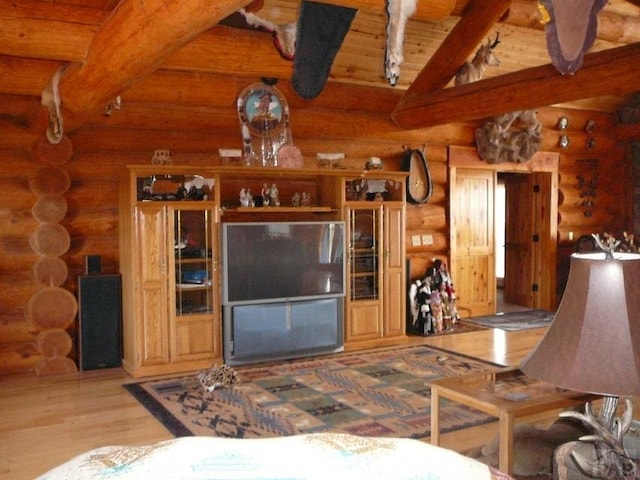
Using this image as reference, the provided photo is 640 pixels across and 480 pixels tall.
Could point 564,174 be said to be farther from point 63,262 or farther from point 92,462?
point 92,462

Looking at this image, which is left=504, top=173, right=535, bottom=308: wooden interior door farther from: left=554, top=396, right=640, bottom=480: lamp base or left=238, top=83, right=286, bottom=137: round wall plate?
left=554, top=396, right=640, bottom=480: lamp base

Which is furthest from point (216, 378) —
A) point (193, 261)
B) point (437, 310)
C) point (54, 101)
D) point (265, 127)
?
point (437, 310)

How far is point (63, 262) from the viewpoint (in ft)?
18.7

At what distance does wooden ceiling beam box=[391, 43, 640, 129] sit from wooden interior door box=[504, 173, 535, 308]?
2.82 m

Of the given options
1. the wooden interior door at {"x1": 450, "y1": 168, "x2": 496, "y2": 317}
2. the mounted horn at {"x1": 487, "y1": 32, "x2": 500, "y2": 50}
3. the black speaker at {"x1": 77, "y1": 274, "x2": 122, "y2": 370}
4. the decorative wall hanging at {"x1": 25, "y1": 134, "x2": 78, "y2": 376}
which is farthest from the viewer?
the wooden interior door at {"x1": 450, "y1": 168, "x2": 496, "y2": 317}

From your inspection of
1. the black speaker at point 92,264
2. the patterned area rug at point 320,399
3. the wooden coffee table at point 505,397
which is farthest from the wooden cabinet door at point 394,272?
the wooden coffee table at point 505,397

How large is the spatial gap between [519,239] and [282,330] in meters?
4.66

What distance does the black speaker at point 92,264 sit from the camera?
19.3ft

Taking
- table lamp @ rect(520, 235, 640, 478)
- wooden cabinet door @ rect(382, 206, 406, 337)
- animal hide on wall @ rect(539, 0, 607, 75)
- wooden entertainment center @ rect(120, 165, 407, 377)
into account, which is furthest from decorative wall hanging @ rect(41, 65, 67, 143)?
table lamp @ rect(520, 235, 640, 478)

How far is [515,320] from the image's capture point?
8.08 metres

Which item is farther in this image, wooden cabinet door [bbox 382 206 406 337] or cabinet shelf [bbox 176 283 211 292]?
wooden cabinet door [bbox 382 206 406 337]

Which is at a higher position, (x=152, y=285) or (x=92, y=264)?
(x=92, y=264)

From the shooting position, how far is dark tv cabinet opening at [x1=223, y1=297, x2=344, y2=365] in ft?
19.5

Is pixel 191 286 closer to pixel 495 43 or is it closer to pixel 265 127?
pixel 265 127
